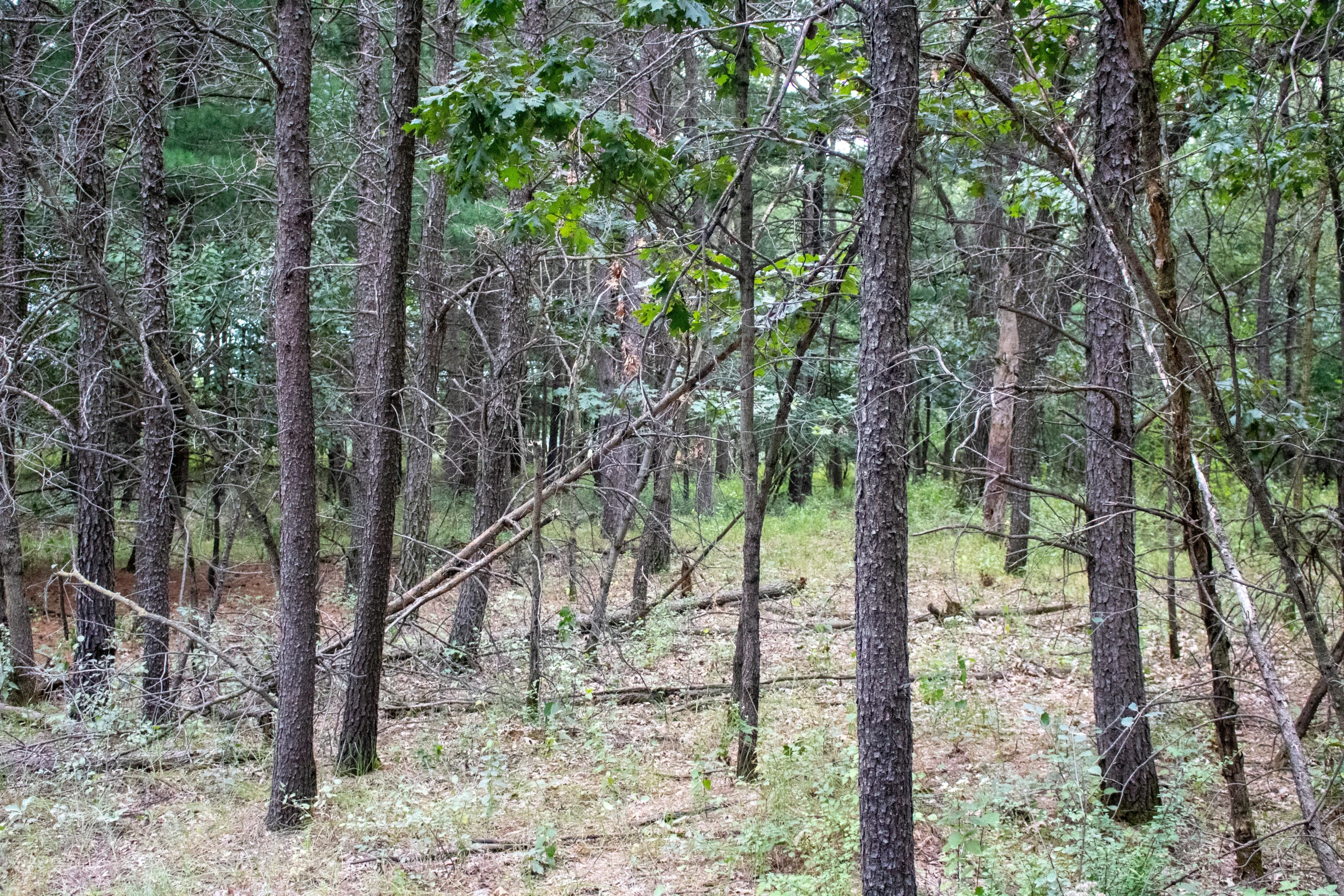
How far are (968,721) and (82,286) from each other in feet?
25.3

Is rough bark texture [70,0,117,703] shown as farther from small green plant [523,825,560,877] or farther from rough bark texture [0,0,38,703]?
small green plant [523,825,560,877]

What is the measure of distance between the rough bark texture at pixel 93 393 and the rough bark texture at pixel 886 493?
21.1 ft

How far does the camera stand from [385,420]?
6.53m

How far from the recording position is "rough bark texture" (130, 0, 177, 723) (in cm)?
773

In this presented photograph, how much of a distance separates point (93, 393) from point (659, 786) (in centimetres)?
675

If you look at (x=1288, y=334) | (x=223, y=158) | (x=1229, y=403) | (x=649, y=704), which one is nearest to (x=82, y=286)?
(x=223, y=158)

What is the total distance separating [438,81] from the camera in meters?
8.72

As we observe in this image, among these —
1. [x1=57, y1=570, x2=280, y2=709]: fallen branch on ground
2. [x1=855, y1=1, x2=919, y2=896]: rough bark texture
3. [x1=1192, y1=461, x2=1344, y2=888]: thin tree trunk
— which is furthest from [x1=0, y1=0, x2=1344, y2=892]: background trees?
[x1=1192, y1=461, x2=1344, y2=888]: thin tree trunk

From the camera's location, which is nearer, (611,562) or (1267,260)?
(1267,260)

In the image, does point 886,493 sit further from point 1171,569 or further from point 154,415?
point 154,415

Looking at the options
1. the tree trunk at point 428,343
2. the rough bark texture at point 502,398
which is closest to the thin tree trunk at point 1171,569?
the rough bark texture at point 502,398

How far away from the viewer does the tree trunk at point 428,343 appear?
8586mm

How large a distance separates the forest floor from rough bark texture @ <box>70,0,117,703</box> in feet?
3.21

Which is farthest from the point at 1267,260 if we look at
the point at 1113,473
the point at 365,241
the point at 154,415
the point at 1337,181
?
the point at 154,415
